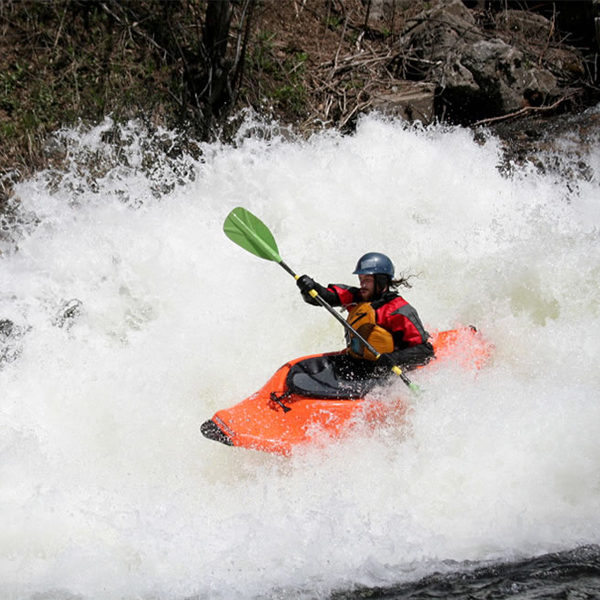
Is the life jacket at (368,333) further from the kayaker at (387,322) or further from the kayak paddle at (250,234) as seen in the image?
the kayak paddle at (250,234)

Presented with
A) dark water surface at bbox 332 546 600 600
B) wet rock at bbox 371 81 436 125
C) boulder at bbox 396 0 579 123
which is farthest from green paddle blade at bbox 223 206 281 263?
boulder at bbox 396 0 579 123

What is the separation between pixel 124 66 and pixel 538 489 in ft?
18.1

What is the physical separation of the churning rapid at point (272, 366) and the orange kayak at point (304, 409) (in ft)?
0.39

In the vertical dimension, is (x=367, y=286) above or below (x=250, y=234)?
below

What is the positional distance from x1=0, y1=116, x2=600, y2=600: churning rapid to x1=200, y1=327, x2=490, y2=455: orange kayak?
0.39 feet

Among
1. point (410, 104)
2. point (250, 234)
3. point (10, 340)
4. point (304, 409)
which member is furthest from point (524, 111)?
point (10, 340)

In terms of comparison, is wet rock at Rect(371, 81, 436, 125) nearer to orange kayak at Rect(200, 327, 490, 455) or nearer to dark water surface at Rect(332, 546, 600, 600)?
orange kayak at Rect(200, 327, 490, 455)

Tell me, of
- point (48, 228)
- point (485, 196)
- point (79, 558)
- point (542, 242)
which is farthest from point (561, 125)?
point (79, 558)

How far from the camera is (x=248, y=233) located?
4.84 meters

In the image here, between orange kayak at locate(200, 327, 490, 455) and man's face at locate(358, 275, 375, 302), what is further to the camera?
man's face at locate(358, 275, 375, 302)

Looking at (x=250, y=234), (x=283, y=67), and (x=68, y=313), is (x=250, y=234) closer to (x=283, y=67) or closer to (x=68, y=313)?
(x=68, y=313)

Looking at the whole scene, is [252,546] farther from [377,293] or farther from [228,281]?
[228,281]

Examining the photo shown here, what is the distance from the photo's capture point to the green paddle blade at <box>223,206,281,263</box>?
482 centimetres

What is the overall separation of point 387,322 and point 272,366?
1.32m
